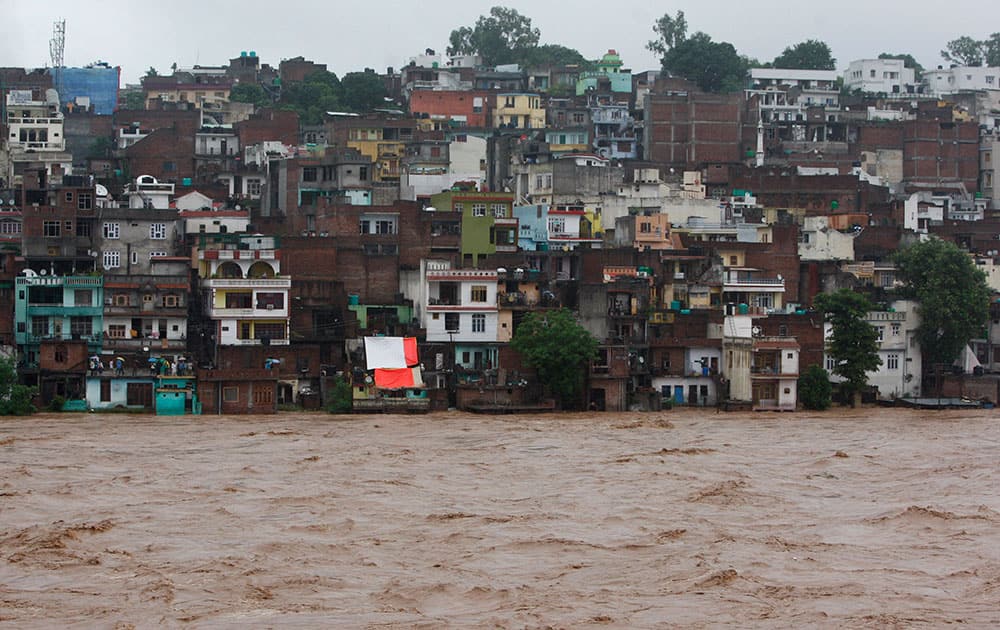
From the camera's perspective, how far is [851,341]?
47.9m

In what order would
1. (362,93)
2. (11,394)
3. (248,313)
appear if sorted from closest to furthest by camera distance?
(11,394) < (248,313) < (362,93)

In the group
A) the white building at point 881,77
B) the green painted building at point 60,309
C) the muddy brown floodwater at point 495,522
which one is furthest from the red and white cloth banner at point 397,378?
the white building at point 881,77

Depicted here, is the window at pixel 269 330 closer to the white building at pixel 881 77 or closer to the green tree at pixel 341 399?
the green tree at pixel 341 399

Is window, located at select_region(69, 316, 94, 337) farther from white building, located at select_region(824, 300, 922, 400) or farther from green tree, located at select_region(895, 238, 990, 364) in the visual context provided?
green tree, located at select_region(895, 238, 990, 364)

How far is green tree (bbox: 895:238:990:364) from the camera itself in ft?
166

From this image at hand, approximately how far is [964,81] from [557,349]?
170 ft

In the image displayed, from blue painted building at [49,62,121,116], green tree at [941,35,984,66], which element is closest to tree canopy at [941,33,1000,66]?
green tree at [941,35,984,66]

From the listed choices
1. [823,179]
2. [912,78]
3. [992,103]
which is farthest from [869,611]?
[912,78]

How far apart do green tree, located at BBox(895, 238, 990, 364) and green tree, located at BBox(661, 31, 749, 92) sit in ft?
108

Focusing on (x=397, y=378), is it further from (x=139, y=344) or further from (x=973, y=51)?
(x=973, y=51)

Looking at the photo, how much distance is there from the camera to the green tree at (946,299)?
166 feet

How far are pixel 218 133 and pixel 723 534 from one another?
3994cm

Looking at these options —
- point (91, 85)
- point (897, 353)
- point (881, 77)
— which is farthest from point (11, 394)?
point (881, 77)

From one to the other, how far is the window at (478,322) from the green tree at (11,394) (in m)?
11.8
